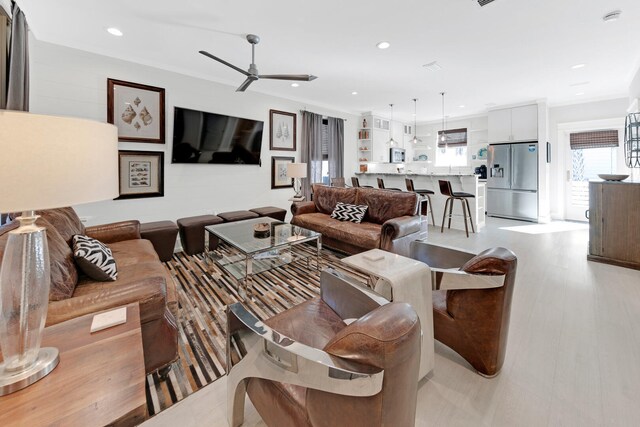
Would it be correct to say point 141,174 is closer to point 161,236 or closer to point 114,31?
point 161,236

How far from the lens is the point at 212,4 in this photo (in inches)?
105

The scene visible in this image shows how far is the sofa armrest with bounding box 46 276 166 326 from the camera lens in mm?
1257

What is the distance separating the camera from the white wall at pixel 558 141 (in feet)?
19.9

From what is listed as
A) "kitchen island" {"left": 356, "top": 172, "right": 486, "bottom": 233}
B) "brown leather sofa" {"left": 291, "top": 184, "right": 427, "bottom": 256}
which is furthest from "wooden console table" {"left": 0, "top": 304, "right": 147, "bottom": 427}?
"kitchen island" {"left": 356, "top": 172, "right": 486, "bottom": 233}

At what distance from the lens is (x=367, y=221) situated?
416 cm

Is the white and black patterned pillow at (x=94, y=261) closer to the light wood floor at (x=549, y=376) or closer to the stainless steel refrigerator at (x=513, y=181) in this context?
the light wood floor at (x=549, y=376)

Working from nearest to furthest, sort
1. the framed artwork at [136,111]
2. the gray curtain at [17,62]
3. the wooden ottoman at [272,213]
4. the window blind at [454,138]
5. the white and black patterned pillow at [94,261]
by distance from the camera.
→ the white and black patterned pillow at [94,261] → the gray curtain at [17,62] → the framed artwork at [136,111] → the wooden ottoman at [272,213] → the window blind at [454,138]

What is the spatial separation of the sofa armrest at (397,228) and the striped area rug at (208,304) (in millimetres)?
572

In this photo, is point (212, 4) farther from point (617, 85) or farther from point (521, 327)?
point (617, 85)

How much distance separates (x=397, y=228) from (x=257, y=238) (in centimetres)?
163

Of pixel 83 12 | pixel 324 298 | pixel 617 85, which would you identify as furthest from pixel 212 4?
pixel 617 85

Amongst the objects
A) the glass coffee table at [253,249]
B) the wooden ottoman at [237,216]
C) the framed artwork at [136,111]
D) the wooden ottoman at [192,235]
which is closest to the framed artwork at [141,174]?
the framed artwork at [136,111]

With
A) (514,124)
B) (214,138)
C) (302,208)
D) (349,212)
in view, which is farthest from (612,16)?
(214,138)

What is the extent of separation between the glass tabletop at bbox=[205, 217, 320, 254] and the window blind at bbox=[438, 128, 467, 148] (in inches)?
253
